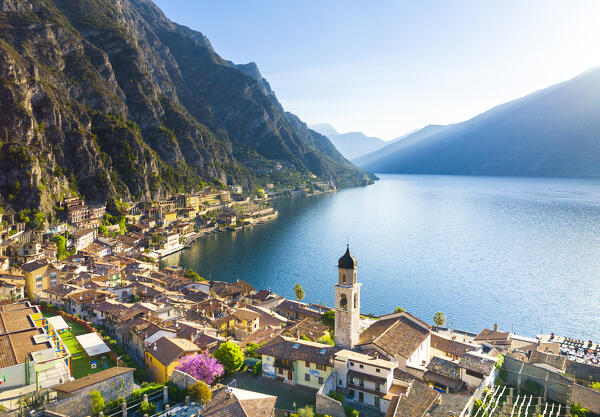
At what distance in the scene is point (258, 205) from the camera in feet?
513

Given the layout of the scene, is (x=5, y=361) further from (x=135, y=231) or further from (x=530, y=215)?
(x=530, y=215)

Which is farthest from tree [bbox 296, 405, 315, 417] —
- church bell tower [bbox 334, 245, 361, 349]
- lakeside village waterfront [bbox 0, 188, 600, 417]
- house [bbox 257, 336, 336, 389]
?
church bell tower [bbox 334, 245, 361, 349]

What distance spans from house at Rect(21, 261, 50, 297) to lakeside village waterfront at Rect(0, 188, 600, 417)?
0.40ft

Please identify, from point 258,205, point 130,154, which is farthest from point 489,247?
point 130,154

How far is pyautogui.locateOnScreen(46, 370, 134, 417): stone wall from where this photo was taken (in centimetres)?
2239

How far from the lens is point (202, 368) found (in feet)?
88.3

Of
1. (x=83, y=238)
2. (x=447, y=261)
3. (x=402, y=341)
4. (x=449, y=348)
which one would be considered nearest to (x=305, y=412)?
(x=402, y=341)

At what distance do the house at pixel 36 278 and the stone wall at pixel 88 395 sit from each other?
99.2 ft

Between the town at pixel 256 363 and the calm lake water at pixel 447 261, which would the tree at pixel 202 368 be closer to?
the town at pixel 256 363

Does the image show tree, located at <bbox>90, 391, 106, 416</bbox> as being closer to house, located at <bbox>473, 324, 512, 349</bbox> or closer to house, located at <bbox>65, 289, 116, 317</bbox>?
house, located at <bbox>65, 289, 116, 317</bbox>

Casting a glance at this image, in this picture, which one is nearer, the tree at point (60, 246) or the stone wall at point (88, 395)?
the stone wall at point (88, 395)

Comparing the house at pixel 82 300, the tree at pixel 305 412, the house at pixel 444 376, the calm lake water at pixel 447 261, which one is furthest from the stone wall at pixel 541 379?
the house at pixel 82 300

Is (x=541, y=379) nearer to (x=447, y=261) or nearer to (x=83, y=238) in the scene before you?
(x=447, y=261)

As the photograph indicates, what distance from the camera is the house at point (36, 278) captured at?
157ft
